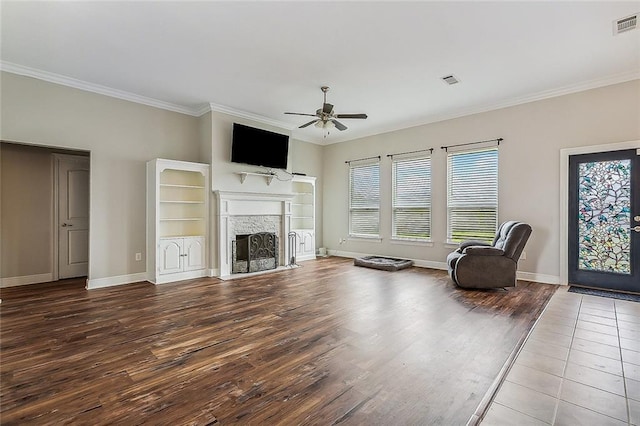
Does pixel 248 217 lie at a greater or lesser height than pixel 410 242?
greater

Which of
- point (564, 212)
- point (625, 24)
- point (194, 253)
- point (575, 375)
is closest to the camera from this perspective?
point (575, 375)

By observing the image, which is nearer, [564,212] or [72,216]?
[564,212]

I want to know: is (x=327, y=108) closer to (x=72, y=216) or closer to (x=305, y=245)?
(x=305, y=245)

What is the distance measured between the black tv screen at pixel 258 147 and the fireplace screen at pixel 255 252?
4.73 ft

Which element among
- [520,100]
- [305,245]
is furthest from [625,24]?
[305,245]

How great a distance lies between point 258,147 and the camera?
5.96 meters

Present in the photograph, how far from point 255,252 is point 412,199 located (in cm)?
347

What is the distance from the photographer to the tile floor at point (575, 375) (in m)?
1.73

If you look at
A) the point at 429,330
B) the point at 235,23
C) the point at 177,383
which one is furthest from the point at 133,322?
the point at 235,23

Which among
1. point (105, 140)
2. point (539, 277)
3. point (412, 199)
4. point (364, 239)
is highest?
point (105, 140)

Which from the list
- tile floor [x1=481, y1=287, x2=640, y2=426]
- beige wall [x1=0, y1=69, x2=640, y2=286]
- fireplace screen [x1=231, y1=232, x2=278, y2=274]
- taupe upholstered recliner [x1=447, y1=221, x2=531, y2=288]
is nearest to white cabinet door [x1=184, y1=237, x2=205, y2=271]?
beige wall [x1=0, y1=69, x2=640, y2=286]

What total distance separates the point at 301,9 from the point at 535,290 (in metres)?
4.81

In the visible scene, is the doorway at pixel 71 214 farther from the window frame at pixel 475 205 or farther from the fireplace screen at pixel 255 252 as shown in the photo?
the window frame at pixel 475 205

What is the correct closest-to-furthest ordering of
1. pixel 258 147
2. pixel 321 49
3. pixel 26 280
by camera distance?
pixel 321 49, pixel 26 280, pixel 258 147
